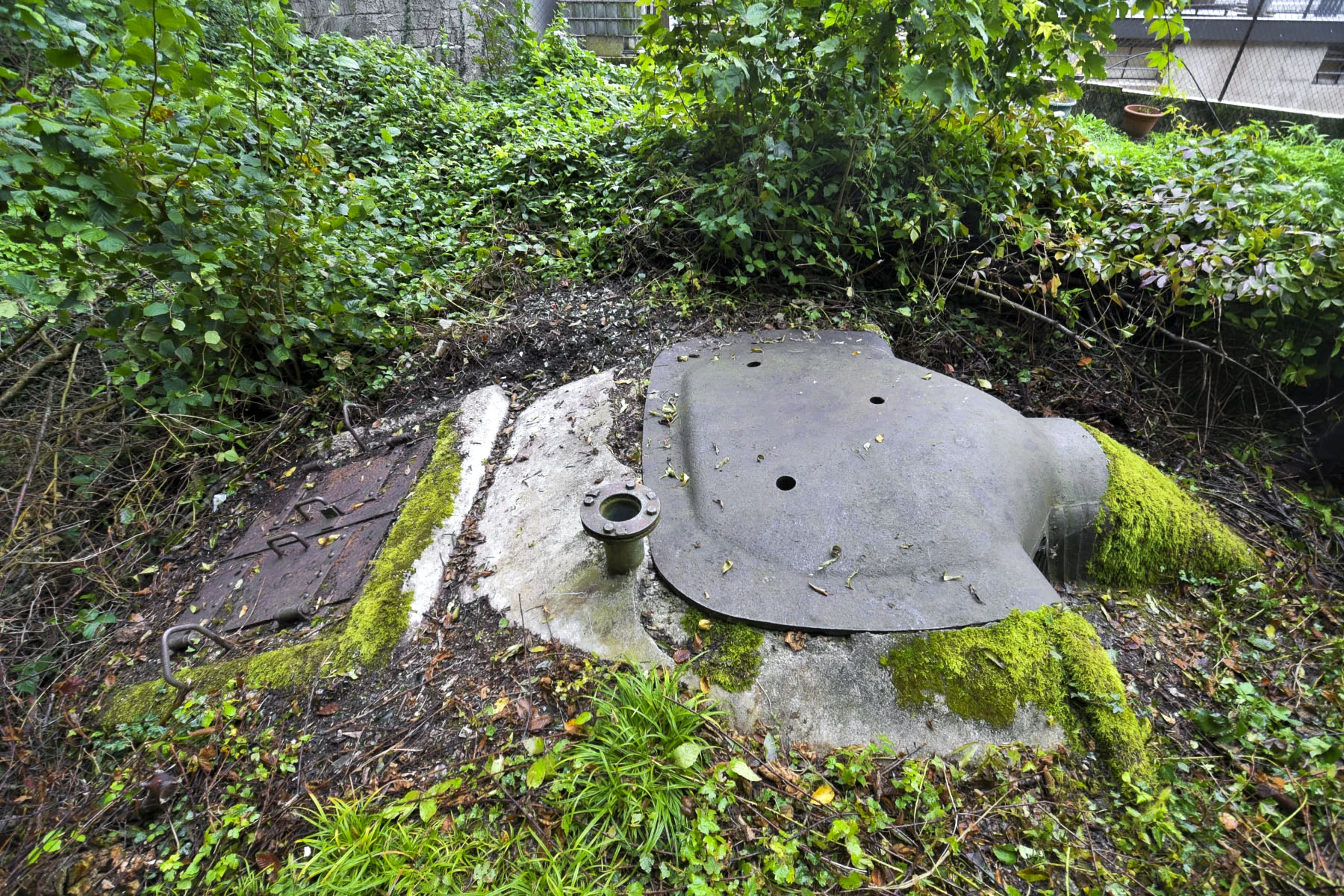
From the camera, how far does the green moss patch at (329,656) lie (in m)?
2.12

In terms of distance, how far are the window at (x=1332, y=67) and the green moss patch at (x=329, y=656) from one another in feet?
52.4

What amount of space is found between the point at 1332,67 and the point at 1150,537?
1388 centimetres

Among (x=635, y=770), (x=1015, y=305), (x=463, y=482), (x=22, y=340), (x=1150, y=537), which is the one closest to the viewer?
(x=635, y=770)

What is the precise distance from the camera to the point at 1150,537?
97.1 inches

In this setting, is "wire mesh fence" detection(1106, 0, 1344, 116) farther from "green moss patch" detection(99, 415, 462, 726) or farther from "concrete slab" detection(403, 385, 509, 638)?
"green moss patch" detection(99, 415, 462, 726)

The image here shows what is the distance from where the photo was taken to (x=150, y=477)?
329 centimetres

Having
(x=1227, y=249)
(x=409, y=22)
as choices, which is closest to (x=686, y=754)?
(x=1227, y=249)

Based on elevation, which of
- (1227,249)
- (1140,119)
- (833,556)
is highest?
(1140,119)

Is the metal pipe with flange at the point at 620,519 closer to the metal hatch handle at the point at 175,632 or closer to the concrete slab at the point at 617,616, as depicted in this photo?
the concrete slab at the point at 617,616

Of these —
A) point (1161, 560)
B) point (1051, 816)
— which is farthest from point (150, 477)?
point (1161, 560)

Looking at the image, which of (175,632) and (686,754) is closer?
(686,754)

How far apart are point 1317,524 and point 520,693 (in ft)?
12.1

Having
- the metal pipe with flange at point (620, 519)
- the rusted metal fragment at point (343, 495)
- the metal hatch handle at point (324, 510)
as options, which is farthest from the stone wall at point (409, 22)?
the metal pipe with flange at point (620, 519)

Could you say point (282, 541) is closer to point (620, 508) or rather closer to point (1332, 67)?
point (620, 508)
